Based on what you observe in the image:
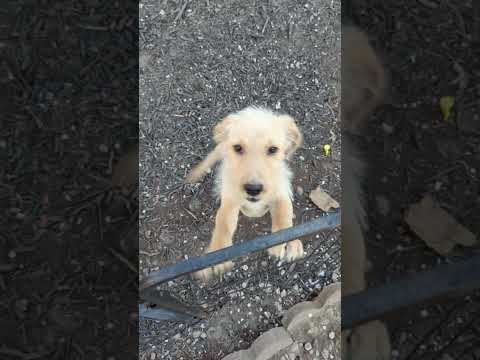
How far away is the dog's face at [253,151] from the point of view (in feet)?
4.40

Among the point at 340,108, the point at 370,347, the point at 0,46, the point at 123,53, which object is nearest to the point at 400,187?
the point at 340,108

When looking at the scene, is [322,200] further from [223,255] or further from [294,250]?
[223,255]

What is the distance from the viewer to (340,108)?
1400 millimetres

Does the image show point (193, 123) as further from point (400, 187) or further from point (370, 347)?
point (370, 347)

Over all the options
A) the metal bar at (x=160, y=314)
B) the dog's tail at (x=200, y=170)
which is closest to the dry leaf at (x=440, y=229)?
the dog's tail at (x=200, y=170)

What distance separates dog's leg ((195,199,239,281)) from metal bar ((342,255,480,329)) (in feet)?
1.46

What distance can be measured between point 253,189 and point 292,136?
24cm

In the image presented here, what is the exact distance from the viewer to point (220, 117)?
1.37 meters

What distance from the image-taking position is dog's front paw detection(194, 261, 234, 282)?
136cm

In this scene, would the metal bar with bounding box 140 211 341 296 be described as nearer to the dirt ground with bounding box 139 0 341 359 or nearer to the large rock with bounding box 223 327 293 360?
the dirt ground with bounding box 139 0 341 359

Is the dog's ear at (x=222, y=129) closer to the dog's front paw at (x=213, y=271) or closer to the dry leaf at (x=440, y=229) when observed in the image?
the dog's front paw at (x=213, y=271)

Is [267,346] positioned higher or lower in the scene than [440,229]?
lower

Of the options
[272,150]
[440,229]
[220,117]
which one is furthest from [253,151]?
[440,229]

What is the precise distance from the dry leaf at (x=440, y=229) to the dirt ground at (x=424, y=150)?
22 mm
